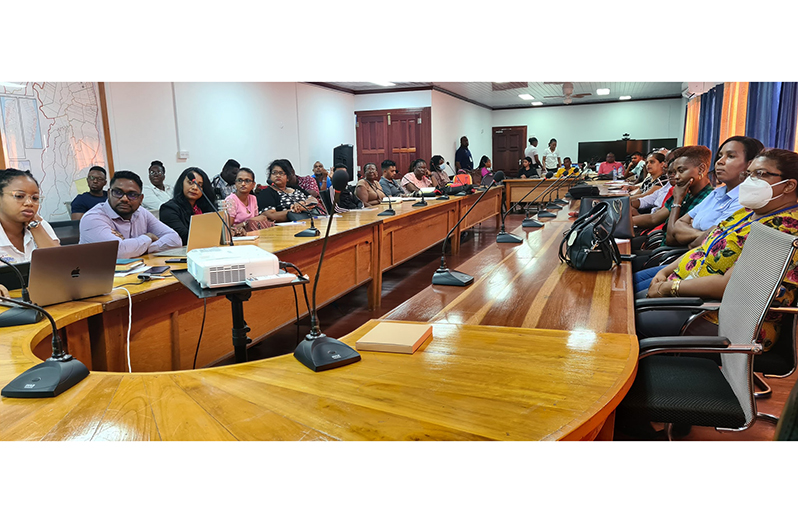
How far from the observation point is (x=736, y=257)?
2.00 metres

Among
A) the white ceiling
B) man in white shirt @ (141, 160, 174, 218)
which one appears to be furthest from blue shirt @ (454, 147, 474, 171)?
man in white shirt @ (141, 160, 174, 218)

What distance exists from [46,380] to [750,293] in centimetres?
180

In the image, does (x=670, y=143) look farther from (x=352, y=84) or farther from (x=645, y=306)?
(x=645, y=306)

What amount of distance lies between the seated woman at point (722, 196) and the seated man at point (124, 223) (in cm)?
303

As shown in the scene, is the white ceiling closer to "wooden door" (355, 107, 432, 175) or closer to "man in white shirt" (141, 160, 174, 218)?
Answer: "wooden door" (355, 107, 432, 175)

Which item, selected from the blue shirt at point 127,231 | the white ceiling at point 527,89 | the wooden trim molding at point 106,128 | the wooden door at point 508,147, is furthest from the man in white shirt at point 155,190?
the wooden door at point 508,147

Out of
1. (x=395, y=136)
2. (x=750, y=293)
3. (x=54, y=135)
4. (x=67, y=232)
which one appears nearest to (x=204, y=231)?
(x=750, y=293)

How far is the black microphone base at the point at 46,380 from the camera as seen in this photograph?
111 cm

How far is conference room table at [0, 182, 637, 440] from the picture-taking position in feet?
3.22

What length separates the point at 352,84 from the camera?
9406 millimetres

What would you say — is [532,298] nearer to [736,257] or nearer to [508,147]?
[736,257]

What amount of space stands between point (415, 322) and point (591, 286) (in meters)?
0.86

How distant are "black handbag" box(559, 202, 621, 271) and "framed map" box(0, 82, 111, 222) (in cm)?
444
